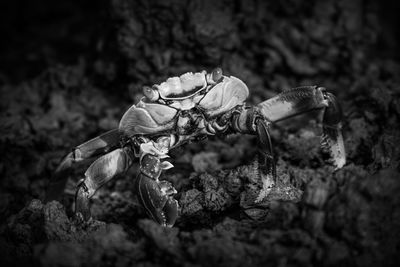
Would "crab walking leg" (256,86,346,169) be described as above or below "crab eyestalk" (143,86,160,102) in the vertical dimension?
below

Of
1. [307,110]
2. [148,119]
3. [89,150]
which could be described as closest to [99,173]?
[89,150]

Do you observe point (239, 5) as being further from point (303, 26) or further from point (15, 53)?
point (15, 53)

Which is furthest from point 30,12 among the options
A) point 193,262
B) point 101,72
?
point 193,262

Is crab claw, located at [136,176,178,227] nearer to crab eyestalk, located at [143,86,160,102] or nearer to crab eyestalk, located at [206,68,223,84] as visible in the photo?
crab eyestalk, located at [143,86,160,102]

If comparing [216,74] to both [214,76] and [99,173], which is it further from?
[99,173]

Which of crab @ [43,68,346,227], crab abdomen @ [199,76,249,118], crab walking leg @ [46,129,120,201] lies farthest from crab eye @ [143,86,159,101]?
crab walking leg @ [46,129,120,201]
